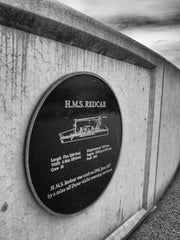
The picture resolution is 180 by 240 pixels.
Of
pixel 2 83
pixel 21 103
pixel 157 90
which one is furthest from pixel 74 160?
pixel 157 90

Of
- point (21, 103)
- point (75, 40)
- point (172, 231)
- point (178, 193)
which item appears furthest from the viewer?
point (178, 193)

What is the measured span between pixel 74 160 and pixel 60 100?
0.52 metres

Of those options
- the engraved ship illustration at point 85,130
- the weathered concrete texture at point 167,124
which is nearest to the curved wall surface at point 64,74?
the weathered concrete texture at point 167,124

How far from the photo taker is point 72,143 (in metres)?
1.84

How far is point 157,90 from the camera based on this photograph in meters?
3.21

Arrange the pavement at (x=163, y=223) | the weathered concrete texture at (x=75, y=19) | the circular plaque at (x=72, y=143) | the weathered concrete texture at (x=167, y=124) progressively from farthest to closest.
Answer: the weathered concrete texture at (x=167, y=124) < the pavement at (x=163, y=223) < the circular plaque at (x=72, y=143) < the weathered concrete texture at (x=75, y=19)

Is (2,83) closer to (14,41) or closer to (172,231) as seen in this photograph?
(14,41)

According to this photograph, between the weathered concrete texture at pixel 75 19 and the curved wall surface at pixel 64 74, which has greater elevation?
the weathered concrete texture at pixel 75 19

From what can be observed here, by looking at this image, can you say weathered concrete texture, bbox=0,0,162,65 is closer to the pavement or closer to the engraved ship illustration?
the engraved ship illustration

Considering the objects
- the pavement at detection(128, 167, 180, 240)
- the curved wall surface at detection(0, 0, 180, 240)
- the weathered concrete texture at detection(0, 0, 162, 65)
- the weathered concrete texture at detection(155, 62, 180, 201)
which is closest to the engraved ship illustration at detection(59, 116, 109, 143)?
the curved wall surface at detection(0, 0, 180, 240)

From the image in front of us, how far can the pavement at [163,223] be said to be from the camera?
2.88 meters

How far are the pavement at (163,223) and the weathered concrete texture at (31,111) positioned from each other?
0.62m

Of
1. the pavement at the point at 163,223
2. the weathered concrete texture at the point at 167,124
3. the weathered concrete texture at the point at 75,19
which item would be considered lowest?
the pavement at the point at 163,223

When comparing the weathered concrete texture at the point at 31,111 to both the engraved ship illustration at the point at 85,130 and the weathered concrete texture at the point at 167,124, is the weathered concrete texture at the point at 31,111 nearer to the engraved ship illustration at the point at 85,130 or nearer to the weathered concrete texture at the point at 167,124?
the engraved ship illustration at the point at 85,130
